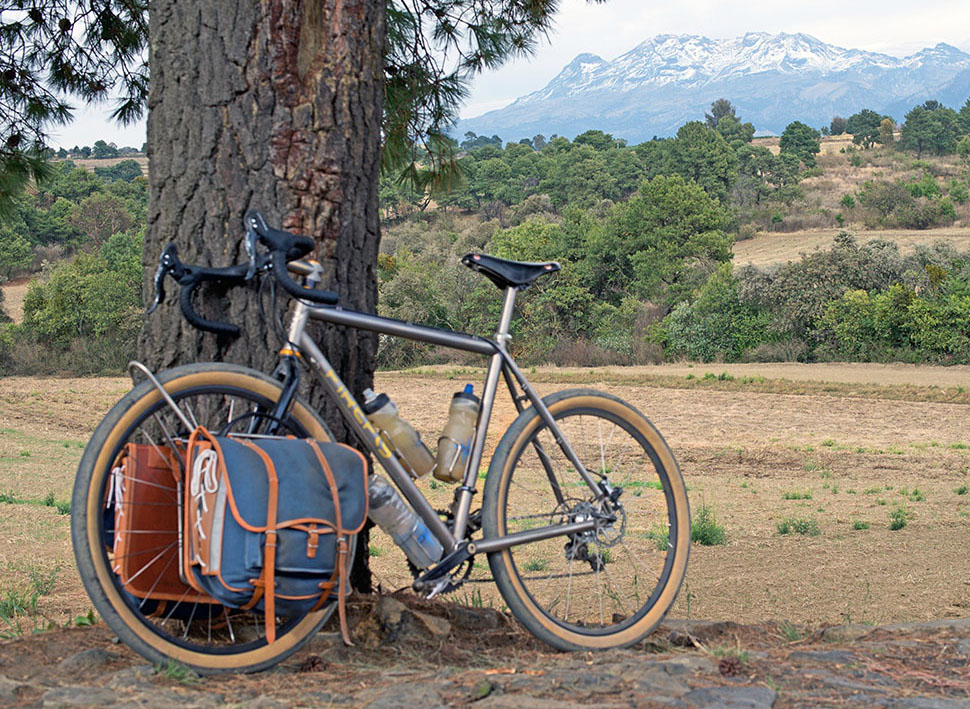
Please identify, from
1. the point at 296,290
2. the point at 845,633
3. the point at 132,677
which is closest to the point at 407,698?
the point at 132,677

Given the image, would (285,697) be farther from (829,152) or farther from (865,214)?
(829,152)

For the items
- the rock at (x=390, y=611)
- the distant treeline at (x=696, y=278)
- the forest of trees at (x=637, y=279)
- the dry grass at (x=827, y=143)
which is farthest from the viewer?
the dry grass at (x=827, y=143)

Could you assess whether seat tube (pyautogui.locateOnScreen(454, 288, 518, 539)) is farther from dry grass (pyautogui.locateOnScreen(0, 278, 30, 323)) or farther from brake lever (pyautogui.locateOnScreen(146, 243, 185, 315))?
dry grass (pyautogui.locateOnScreen(0, 278, 30, 323))

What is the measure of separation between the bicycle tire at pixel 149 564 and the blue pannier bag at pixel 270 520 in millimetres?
93

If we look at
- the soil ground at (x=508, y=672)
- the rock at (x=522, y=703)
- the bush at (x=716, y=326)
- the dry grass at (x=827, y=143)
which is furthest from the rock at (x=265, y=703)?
the dry grass at (x=827, y=143)

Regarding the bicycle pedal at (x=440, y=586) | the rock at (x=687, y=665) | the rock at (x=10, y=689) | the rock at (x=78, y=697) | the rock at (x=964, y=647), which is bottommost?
the rock at (x=964, y=647)

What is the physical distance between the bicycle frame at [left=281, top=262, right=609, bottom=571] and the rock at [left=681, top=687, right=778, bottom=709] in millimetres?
718

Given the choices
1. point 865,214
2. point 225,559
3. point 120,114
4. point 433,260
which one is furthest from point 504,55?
point 865,214

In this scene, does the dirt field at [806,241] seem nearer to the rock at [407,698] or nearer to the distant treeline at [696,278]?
the distant treeline at [696,278]

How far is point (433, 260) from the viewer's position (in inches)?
1463

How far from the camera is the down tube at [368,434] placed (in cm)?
273

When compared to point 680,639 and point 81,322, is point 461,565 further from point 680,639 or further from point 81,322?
point 81,322

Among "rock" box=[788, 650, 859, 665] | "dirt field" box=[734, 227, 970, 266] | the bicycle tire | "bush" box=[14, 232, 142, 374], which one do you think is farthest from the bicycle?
"dirt field" box=[734, 227, 970, 266]

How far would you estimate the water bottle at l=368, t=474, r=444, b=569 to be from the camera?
2730mm
